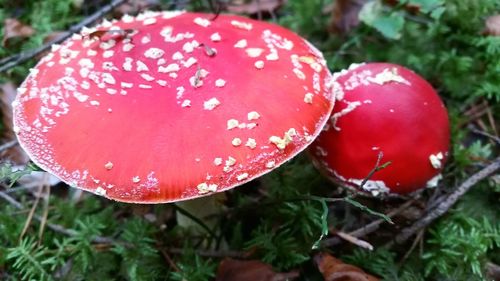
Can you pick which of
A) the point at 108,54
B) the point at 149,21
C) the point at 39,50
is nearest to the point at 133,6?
the point at 39,50

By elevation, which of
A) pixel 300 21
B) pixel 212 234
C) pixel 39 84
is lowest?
pixel 212 234

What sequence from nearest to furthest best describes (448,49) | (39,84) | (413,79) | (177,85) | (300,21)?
(177,85)
(39,84)
(413,79)
(448,49)
(300,21)

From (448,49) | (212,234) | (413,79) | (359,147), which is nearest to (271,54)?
(359,147)

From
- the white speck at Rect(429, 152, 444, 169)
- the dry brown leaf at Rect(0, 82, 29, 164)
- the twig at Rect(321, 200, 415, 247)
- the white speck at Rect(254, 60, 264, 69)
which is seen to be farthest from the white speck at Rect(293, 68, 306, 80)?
the dry brown leaf at Rect(0, 82, 29, 164)

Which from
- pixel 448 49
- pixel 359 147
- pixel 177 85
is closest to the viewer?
pixel 177 85

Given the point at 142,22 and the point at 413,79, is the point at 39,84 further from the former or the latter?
the point at 413,79

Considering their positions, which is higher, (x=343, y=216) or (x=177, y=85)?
(x=177, y=85)

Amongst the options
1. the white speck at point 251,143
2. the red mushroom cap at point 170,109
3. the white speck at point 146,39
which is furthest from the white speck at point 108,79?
the white speck at point 251,143

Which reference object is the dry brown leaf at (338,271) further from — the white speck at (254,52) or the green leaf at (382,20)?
the green leaf at (382,20)

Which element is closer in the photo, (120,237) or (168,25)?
(168,25)
